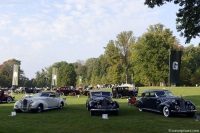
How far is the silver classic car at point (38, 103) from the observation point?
A: 677 inches

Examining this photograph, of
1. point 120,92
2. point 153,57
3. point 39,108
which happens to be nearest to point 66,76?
point 153,57

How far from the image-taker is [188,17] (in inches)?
658

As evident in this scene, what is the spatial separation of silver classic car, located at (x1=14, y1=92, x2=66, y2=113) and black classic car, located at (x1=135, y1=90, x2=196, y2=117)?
604cm

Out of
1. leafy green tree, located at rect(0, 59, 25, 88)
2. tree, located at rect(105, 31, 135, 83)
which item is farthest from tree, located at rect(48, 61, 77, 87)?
tree, located at rect(105, 31, 135, 83)

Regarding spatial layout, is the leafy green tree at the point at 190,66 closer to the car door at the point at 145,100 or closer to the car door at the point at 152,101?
the car door at the point at 145,100

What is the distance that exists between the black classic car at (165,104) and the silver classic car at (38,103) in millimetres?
6043

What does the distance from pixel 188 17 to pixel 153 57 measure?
183 feet

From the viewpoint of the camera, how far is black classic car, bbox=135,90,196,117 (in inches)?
584

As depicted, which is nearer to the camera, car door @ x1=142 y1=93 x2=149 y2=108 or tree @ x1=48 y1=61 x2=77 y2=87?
car door @ x1=142 y1=93 x2=149 y2=108

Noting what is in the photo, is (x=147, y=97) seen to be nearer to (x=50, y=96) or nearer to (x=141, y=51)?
(x=50, y=96)

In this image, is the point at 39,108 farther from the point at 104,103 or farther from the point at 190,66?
the point at 190,66

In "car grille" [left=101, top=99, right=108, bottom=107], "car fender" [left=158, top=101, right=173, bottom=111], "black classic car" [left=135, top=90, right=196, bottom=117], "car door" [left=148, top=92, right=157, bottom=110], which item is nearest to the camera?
"black classic car" [left=135, top=90, right=196, bottom=117]

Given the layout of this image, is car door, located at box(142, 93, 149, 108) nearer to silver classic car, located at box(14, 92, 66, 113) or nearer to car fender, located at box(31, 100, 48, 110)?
silver classic car, located at box(14, 92, 66, 113)

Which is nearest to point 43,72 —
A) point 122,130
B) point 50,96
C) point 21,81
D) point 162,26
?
point 21,81
